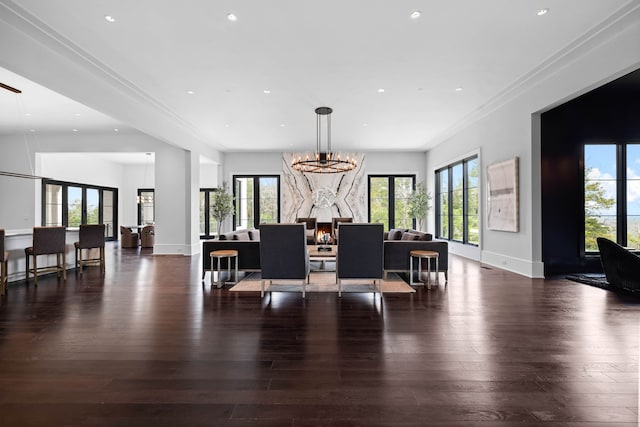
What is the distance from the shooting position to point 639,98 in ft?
19.1

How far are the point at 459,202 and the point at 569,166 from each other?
307 centimetres

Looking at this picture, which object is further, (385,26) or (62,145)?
(62,145)

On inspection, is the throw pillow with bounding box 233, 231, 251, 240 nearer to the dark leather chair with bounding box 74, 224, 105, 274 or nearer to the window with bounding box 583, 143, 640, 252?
the dark leather chair with bounding box 74, 224, 105, 274

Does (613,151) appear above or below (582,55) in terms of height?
below

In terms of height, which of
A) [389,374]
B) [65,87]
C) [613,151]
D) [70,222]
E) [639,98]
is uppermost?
[639,98]

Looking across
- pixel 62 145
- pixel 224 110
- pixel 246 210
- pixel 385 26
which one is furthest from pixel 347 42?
pixel 62 145

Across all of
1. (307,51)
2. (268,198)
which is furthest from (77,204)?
(307,51)

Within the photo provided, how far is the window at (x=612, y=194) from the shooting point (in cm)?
578

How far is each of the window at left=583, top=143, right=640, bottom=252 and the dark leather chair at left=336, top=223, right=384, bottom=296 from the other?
4261mm

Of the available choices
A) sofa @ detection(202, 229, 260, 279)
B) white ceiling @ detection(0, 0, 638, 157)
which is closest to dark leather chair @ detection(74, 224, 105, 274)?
white ceiling @ detection(0, 0, 638, 157)

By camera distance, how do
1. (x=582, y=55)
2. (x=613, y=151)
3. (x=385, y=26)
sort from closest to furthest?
(x=385, y=26) < (x=582, y=55) < (x=613, y=151)

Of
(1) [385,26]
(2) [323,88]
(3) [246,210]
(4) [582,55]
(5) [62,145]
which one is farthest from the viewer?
(3) [246,210]

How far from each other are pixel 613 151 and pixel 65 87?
906 centimetres

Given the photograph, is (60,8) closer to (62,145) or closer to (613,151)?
(62,145)
